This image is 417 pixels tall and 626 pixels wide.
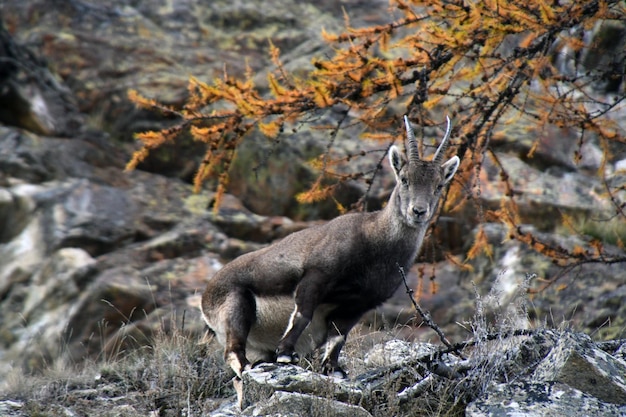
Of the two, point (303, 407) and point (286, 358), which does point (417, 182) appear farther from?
point (303, 407)

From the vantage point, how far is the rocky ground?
292 inches

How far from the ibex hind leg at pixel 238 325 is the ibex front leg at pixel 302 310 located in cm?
39

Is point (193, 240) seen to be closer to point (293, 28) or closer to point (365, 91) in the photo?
point (365, 91)

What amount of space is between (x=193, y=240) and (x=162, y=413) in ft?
19.5

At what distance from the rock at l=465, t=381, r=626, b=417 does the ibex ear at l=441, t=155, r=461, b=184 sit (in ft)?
8.12

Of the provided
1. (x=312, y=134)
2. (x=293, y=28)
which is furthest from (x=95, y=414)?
(x=293, y=28)

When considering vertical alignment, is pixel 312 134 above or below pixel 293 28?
below

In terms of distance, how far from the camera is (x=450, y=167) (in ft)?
24.9

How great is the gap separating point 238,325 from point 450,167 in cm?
247

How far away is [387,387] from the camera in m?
5.63

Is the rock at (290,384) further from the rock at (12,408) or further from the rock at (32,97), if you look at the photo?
the rock at (32,97)

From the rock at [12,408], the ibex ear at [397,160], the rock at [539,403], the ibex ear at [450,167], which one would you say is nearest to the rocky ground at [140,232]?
the rock at [12,408]

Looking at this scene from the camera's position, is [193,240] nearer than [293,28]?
Yes

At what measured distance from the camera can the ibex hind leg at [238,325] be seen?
22.4 ft
